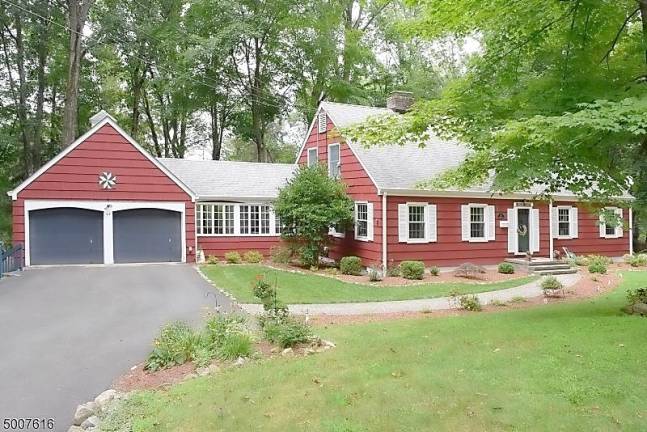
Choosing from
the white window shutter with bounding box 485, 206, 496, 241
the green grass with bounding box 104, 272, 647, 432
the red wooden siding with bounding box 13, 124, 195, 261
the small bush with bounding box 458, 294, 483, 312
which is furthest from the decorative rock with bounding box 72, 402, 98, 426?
the white window shutter with bounding box 485, 206, 496, 241

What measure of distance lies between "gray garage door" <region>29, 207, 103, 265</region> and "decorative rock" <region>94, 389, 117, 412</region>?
1407 cm

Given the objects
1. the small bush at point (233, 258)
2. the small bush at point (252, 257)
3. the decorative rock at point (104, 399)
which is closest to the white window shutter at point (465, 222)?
the small bush at point (252, 257)

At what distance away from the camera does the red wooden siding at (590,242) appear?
70.0ft

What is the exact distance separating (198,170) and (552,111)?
16.8 m

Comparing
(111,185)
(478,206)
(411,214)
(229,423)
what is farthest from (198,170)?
(229,423)

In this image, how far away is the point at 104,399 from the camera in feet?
18.2

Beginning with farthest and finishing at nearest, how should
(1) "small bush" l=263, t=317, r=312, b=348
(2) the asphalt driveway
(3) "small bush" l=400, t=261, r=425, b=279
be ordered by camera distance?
(3) "small bush" l=400, t=261, r=425, b=279
(1) "small bush" l=263, t=317, r=312, b=348
(2) the asphalt driveway

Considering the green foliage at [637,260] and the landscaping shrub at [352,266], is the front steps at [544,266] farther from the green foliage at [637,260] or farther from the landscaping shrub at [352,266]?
the landscaping shrub at [352,266]

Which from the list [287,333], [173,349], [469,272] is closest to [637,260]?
[469,272]

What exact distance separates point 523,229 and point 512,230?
664mm

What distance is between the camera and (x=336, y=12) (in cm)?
3167

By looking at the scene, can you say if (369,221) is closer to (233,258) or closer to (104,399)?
(233,258)

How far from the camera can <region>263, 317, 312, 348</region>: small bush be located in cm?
727

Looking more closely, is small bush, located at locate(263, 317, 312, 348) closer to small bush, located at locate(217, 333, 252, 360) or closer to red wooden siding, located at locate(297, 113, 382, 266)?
small bush, located at locate(217, 333, 252, 360)
